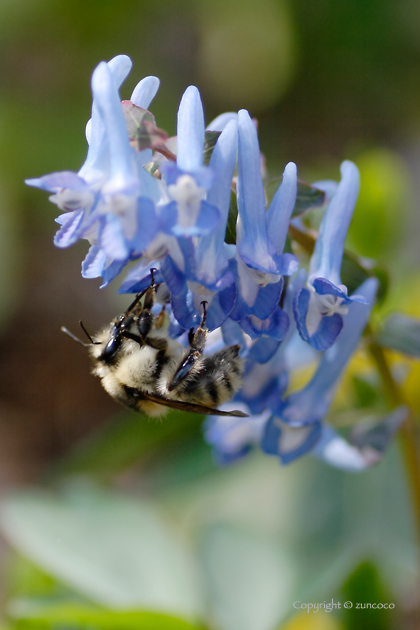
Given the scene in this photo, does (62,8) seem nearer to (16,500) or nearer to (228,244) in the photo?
(16,500)

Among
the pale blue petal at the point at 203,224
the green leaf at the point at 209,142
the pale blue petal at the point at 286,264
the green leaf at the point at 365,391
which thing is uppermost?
the green leaf at the point at 209,142

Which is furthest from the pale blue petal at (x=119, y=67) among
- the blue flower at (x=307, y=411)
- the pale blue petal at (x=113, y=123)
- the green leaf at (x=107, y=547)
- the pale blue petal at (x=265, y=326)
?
the green leaf at (x=107, y=547)

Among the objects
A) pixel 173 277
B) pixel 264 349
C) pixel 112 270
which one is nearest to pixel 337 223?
pixel 264 349

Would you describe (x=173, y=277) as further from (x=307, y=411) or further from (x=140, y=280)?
(x=307, y=411)

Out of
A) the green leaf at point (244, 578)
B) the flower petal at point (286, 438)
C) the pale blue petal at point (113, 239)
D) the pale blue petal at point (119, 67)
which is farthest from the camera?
the green leaf at point (244, 578)

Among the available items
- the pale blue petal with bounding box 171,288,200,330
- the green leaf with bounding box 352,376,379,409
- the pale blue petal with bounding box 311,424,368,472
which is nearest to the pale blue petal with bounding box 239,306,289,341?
the pale blue petal with bounding box 171,288,200,330

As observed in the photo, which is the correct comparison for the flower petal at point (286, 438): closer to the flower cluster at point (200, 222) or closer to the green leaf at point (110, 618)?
the flower cluster at point (200, 222)

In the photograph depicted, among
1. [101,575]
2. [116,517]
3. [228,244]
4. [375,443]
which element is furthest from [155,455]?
[228,244]

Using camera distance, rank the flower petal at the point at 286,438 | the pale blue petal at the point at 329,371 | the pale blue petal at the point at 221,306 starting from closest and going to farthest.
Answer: the pale blue petal at the point at 221,306
the pale blue petal at the point at 329,371
the flower petal at the point at 286,438
